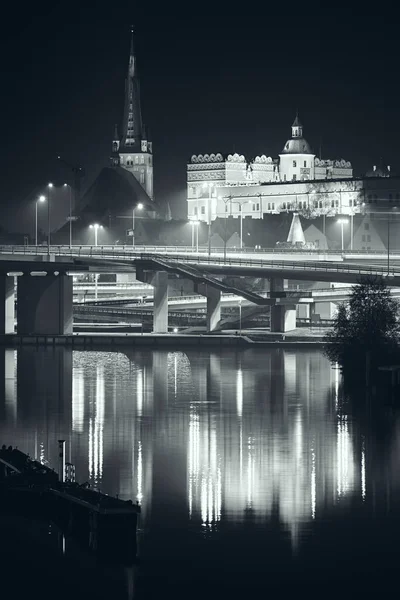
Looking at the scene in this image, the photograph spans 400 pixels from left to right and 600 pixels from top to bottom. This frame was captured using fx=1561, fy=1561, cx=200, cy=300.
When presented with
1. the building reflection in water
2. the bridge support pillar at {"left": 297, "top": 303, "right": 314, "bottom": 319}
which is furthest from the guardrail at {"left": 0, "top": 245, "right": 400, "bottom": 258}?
the building reflection in water

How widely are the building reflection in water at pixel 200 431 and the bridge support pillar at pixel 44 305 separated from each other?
30.7ft

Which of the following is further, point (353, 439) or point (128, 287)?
point (128, 287)

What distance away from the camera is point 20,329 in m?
78.0

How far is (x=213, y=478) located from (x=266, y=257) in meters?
65.0

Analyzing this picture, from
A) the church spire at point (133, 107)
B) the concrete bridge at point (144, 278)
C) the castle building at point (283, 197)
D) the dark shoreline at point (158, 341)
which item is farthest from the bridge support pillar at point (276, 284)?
the church spire at point (133, 107)

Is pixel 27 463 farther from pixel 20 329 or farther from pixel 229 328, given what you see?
pixel 229 328

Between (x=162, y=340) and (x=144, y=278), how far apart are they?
25.7 feet

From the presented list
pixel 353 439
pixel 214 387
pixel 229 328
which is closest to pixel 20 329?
pixel 229 328

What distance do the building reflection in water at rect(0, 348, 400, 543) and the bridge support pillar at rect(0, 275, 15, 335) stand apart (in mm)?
10517

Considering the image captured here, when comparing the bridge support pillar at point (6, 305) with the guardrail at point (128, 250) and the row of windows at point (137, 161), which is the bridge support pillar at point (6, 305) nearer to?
the guardrail at point (128, 250)

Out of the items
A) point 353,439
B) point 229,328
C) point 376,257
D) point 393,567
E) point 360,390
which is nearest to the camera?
point 393,567

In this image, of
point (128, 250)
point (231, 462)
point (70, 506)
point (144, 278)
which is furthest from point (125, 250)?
point (70, 506)

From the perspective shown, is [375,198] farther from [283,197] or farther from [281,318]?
[281,318]

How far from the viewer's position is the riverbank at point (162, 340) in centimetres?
7412
